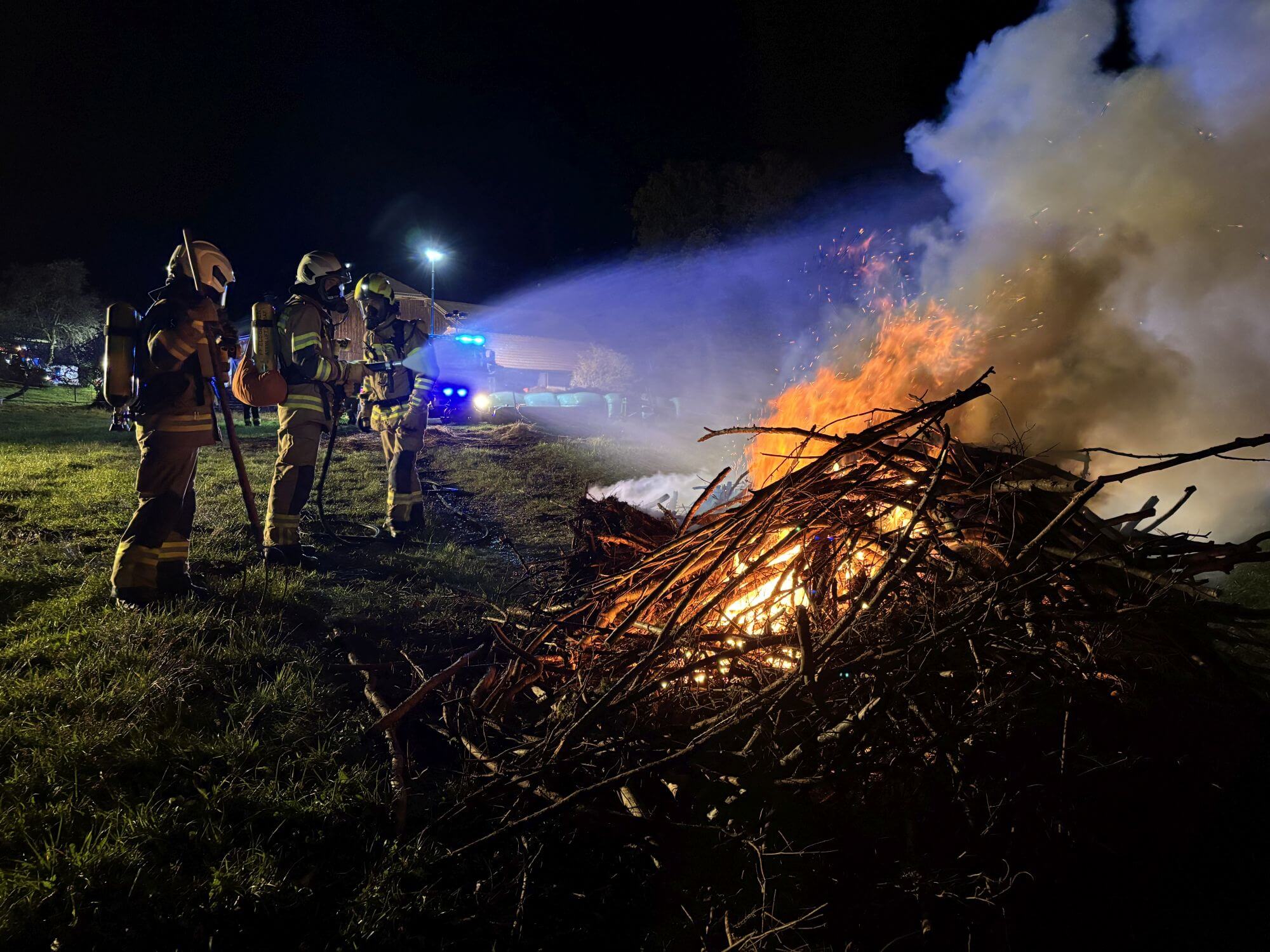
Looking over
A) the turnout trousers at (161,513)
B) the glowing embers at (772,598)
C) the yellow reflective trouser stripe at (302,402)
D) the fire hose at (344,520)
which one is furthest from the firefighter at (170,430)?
the glowing embers at (772,598)

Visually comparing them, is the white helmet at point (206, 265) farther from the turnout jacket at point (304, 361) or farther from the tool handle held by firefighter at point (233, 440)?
the turnout jacket at point (304, 361)

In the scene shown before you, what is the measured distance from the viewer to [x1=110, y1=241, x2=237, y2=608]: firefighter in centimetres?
407

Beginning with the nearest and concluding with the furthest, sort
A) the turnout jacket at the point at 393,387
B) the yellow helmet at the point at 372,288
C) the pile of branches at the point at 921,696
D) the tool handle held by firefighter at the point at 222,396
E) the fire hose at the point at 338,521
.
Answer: the pile of branches at the point at 921,696, the tool handle held by firefighter at the point at 222,396, the fire hose at the point at 338,521, the turnout jacket at the point at 393,387, the yellow helmet at the point at 372,288

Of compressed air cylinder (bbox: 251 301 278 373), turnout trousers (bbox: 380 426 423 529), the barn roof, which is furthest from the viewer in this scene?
the barn roof

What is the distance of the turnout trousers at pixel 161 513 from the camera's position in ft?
13.3

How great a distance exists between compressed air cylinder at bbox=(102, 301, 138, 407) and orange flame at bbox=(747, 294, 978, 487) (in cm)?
542

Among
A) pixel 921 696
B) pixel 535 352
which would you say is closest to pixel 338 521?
pixel 921 696

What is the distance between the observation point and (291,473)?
18.5ft

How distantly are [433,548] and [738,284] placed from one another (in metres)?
23.7

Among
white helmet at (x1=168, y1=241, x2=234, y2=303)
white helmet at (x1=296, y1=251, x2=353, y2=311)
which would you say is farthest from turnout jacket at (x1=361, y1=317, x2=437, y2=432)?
white helmet at (x1=168, y1=241, x2=234, y2=303)

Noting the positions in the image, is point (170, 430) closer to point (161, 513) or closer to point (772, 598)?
point (161, 513)

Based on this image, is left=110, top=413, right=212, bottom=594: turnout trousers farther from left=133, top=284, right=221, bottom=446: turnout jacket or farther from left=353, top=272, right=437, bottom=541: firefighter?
left=353, top=272, right=437, bottom=541: firefighter

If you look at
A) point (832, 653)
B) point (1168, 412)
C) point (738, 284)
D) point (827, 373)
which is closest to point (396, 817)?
point (832, 653)

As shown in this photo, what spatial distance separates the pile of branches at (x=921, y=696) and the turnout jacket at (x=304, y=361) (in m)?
4.78
